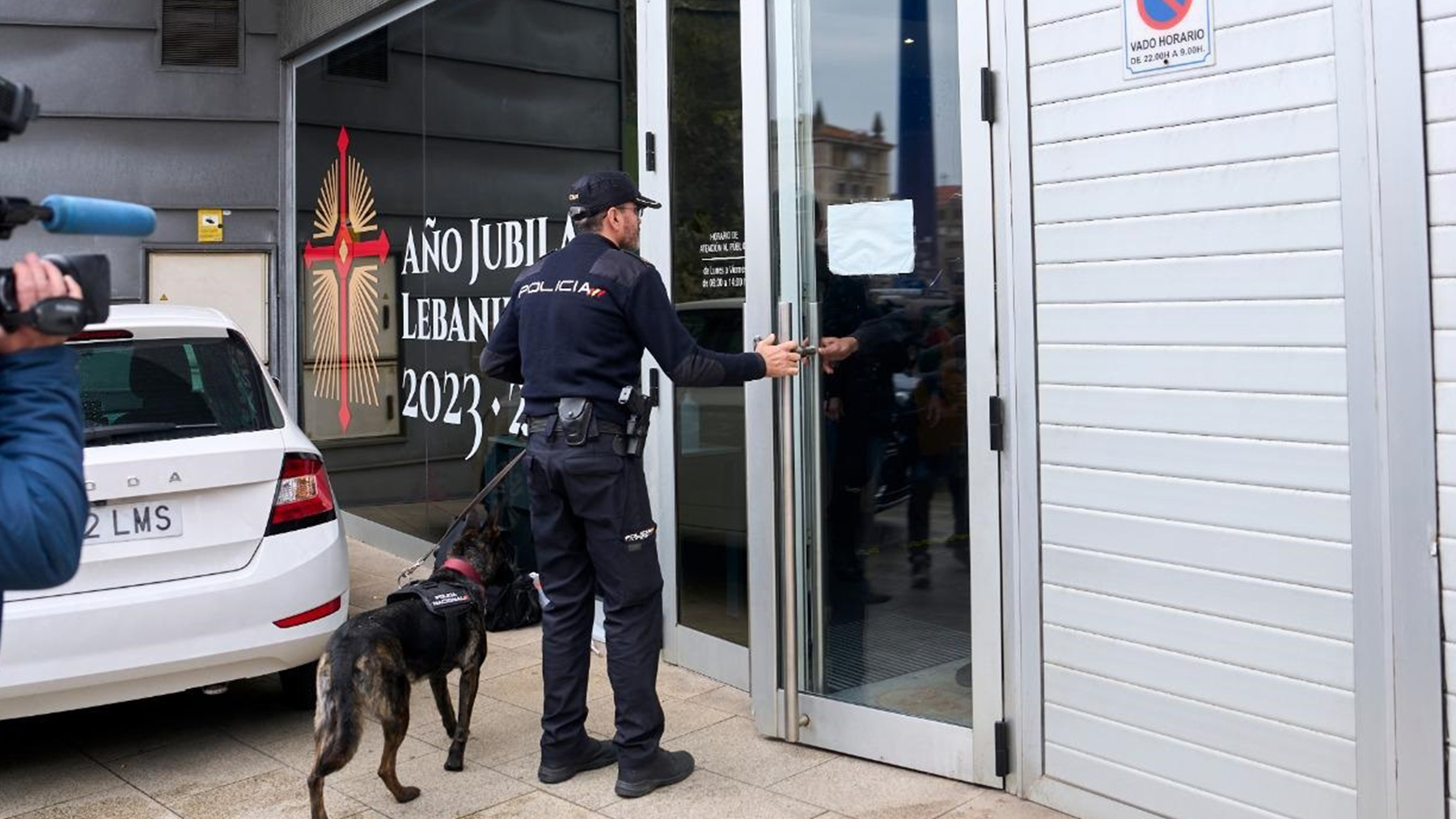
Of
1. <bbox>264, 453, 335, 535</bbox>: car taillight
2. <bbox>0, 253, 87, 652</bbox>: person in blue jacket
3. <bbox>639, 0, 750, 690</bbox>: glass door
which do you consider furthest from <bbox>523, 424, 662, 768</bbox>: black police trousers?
<bbox>0, 253, 87, 652</bbox>: person in blue jacket

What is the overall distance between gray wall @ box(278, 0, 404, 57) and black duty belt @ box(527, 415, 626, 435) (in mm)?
4936

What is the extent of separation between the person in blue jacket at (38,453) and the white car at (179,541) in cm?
233

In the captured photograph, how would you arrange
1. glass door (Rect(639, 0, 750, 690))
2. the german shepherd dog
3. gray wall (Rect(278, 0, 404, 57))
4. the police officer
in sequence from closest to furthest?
the german shepherd dog, the police officer, glass door (Rect(639, 0, 750, 690)), gray wall (Rect(278, 0, 404, 57))

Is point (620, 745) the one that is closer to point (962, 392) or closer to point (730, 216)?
point (962, 392)

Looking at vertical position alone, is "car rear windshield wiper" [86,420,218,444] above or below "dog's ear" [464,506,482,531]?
above

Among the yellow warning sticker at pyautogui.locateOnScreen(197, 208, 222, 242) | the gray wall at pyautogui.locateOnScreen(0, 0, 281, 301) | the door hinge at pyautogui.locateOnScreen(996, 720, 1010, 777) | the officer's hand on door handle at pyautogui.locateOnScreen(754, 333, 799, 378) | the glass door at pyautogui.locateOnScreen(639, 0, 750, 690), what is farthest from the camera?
the yellow warning sticker at pyautogui.locateOnScreen(197, 208, 222, 242)

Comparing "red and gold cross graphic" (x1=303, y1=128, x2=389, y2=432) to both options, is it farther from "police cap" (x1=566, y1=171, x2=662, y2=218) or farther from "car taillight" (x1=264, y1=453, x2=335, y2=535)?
"police cap" (x1=566, y1=171, x2=662, y2=218)

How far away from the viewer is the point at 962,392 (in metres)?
4.40

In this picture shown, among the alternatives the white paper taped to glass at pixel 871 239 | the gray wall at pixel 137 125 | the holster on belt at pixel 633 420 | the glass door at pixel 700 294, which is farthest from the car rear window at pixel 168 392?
the gray wall at pixel 137 125

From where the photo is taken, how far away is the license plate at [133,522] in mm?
4473

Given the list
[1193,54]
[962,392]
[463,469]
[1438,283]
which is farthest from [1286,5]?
[463,469]

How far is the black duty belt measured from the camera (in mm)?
4402

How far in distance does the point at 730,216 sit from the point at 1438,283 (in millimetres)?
2955

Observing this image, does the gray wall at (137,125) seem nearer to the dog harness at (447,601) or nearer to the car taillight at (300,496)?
the car taillight at (300,496)
